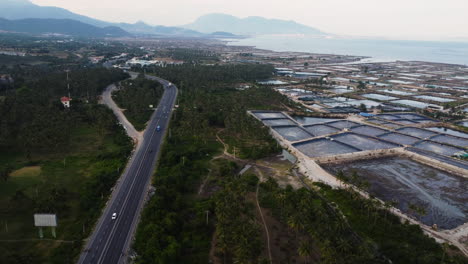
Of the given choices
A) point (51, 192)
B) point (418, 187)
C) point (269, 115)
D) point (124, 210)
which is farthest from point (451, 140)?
point (51, 192)

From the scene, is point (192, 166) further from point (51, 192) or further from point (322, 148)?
point (322, 148)

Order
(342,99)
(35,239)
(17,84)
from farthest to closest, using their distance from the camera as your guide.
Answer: (342,99)
(17,84)
(35,239)

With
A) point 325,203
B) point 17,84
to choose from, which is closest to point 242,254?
point 325,203

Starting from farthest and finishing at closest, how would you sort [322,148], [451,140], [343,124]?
[343,124] → [451,140] → [322,148]

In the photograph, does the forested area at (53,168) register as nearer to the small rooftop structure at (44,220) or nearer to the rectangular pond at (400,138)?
the small rooftop structure at (44,220)

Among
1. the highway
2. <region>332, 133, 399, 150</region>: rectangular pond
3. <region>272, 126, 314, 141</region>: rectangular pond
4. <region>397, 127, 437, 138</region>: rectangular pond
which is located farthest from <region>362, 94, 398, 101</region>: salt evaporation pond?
the highway

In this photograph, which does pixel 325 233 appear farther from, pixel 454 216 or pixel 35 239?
pixel 35 239

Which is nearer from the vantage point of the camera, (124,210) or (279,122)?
(124,210)
